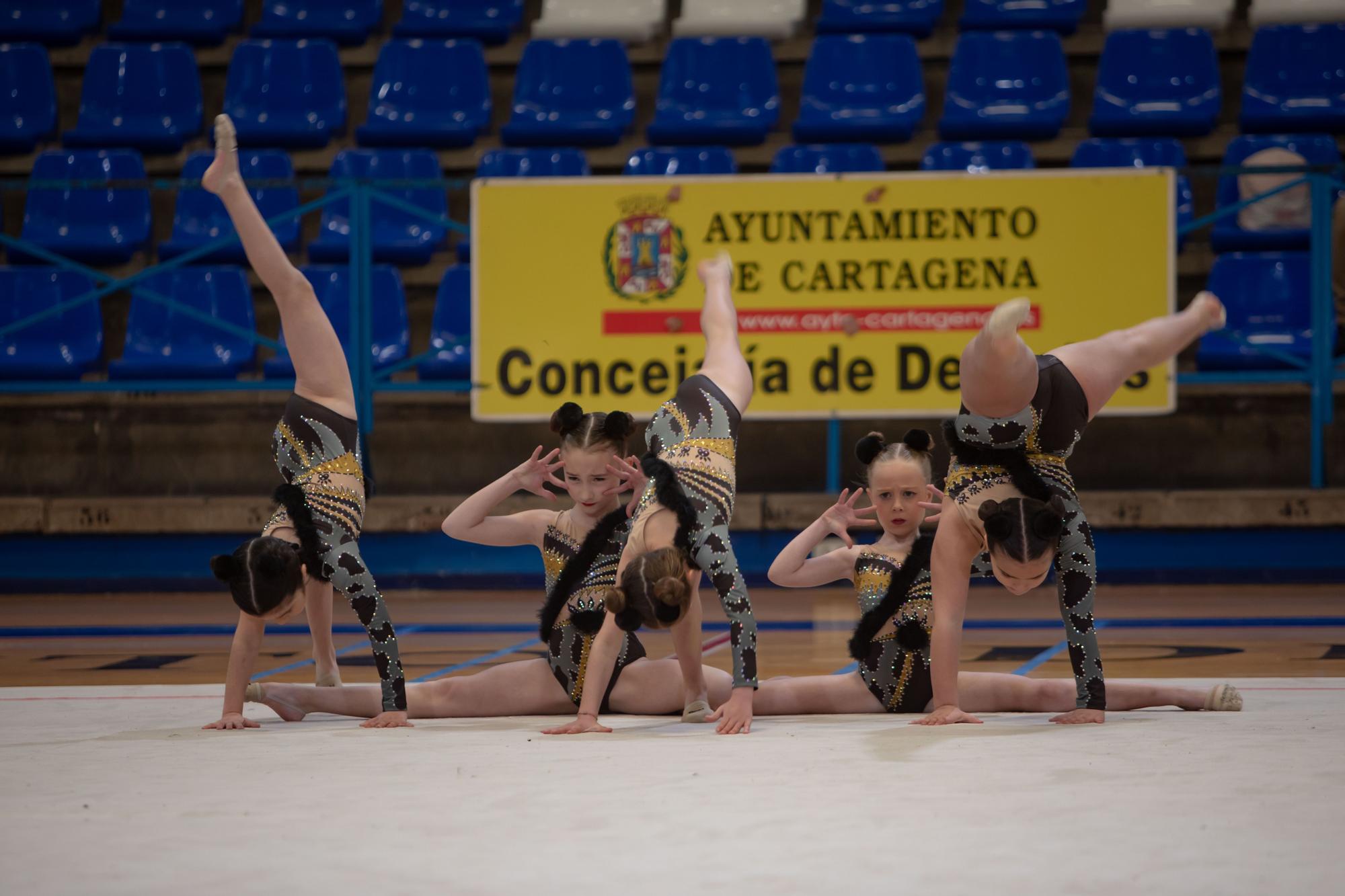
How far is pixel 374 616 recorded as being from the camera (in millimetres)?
3490

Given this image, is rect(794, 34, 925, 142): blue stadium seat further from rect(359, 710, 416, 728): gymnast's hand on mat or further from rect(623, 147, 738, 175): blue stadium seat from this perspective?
rect(359, 710, 416, 728): gymnast's hand on mat

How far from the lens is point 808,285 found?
6.98 metres

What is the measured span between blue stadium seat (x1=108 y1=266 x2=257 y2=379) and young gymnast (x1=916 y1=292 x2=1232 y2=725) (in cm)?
510

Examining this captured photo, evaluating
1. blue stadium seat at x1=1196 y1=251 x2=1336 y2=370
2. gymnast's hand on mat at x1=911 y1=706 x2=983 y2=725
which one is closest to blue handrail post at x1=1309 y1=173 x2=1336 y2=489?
blue stadium seat at x1=1196 y1=251 x2=1336 y2=370

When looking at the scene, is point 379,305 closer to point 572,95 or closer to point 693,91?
point 572,95

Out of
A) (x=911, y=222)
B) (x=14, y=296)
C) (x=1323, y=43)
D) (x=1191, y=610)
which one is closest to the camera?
(x=1191, y=610)

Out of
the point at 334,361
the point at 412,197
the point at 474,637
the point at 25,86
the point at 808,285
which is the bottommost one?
the point at 474,637

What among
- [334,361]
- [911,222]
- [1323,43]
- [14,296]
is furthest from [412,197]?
[1323,43]

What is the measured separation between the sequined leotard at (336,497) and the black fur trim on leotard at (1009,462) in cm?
143

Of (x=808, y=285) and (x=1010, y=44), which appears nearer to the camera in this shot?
(x=808, y=285)

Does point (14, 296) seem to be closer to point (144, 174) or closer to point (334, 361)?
point (144, 174)

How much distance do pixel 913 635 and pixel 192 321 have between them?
5.38 m

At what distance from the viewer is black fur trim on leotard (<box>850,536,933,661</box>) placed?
3.60 meters

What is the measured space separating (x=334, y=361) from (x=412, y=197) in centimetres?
447
